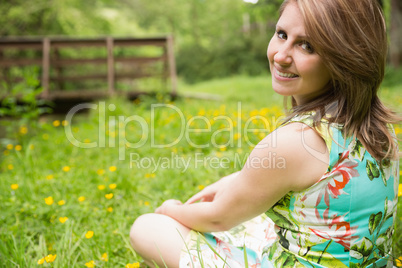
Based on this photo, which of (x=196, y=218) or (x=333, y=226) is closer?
(x=333, y=226)

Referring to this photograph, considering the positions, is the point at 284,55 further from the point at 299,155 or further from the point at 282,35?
the point at 299,155

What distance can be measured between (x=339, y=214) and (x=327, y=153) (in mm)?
167

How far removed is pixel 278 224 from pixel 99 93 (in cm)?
607

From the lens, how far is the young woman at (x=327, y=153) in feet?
2.94

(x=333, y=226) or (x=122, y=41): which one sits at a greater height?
(x=122, y=41)

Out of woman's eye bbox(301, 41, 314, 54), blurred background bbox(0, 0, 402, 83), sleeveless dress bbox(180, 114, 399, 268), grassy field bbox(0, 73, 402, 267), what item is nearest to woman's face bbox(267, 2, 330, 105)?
woman's eye bbox(301, 41, 314, 54)

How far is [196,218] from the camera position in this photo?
1.15 metres

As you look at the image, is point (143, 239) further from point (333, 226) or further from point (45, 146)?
point (45, 146)

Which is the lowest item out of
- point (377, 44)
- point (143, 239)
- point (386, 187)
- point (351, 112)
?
point (143, 239)

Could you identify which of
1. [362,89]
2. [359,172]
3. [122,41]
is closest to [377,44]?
[362,89]

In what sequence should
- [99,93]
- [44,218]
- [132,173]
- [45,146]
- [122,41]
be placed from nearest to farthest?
[44,218], [132,173], [45,146], [99,93], [122,41]

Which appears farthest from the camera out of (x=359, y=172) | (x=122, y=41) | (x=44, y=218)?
(x=122, y=41)

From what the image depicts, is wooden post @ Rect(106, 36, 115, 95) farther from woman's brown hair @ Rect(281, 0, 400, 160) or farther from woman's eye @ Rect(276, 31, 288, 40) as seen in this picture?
woman's brown hair @ Rect(281, 0, 400, 160)

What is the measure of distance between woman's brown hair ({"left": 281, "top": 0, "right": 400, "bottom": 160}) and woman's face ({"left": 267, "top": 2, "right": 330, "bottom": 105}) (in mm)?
30
